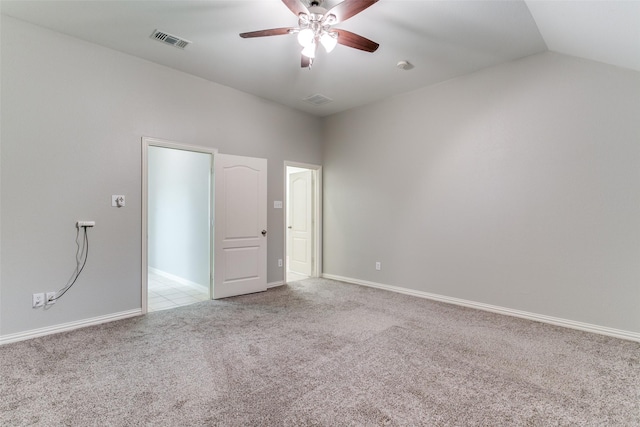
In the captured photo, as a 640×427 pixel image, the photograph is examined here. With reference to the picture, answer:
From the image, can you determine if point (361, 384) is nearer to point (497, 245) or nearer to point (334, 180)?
point (497, 245)

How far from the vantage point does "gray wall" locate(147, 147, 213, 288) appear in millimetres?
4742

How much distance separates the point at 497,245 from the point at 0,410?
4599mm

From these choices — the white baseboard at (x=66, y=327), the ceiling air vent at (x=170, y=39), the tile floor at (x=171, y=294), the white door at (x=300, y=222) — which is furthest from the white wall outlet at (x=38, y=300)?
the white door at (x=300, y=222)

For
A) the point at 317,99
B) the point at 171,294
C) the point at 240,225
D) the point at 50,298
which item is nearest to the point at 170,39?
the point at 317,99

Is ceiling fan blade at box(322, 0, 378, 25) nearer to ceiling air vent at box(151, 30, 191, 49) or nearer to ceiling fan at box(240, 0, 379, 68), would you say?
ceiling fan at box(240, 0, 379, 68)

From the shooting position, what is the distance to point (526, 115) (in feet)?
11.5

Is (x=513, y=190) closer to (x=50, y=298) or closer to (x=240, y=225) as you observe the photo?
(x=240, y=225)

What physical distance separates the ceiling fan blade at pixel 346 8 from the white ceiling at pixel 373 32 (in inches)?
13.9

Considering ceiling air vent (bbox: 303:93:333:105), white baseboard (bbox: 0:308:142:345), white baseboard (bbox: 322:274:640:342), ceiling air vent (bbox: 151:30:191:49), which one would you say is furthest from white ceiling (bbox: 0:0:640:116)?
white baseboard (bbox: 0:308:142:345)

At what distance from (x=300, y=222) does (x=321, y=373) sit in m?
3.96

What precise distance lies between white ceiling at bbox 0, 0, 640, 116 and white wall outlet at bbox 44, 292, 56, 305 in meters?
2.61

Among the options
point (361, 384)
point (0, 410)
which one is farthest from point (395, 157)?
point (0, 410)

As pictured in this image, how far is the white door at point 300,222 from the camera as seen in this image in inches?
231

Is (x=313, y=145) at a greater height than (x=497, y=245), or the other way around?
(x=313, y=145)
